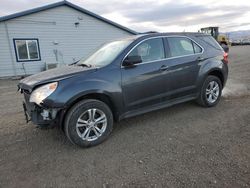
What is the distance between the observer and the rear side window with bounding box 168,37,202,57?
4621mm

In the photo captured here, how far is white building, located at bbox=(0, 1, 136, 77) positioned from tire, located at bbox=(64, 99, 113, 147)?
12058 millimetres

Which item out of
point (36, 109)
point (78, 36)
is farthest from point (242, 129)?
point (78, 36)

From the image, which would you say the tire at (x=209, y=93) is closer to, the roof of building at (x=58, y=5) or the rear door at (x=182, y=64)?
the rear door at (x=182, y=64)

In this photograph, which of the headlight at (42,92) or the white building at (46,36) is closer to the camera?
the headlight at (42,92)

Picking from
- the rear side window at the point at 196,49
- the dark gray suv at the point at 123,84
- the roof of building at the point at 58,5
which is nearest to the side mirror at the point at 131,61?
the dark gray suv at the point at 123,84

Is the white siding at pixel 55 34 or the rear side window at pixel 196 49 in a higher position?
the white siding at pixel 55 34

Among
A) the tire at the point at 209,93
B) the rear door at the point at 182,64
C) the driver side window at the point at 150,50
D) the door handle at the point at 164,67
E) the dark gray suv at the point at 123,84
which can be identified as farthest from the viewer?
the tire at the point at 209,93

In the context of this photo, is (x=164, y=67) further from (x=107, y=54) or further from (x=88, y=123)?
(x=88, y=123)

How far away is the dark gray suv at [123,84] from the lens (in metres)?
3.41

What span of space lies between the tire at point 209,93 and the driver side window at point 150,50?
1.42m

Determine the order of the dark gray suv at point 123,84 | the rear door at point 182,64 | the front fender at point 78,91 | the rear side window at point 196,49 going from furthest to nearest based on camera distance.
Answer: the rear side window at point 196,49, the rear door at point 182,64, the dark gray suv at point 123,84, the front fender at point 78,91

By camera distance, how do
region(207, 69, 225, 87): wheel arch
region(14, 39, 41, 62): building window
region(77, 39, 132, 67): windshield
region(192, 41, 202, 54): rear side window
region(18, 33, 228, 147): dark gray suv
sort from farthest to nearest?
region(14, 39, 41, 62): building window, region(207, 69, 225, 87): wheel arch, region(192, 41, 202, 54): rear side window, region(77, 39, 132, 67): windshield, region(18, 33, 228, 147): dark gray suv

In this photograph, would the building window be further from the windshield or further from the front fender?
the front fender

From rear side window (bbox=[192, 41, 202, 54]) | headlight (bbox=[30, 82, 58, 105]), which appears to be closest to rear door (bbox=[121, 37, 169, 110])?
rear side window (bbox=[192, 41, 202, 54])
